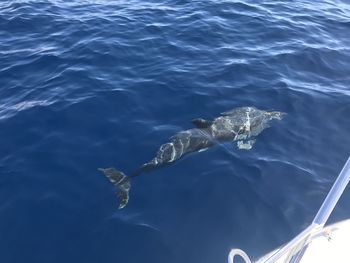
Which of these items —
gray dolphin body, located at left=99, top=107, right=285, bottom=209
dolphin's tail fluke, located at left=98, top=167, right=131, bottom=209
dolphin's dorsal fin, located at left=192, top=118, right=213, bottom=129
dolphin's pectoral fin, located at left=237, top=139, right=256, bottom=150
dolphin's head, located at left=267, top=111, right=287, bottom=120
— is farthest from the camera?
dolphin's head, located at left=267, top=111, right=287, bottom=120

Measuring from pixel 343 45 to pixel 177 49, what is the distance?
25.4ft

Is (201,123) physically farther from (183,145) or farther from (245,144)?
(245,144)

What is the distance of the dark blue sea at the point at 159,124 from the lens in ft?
31.3

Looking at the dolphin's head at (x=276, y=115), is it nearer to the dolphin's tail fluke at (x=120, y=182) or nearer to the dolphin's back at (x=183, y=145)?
the dolphin's back at (x=183, y=145)

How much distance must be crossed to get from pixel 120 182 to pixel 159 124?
3.03 meters

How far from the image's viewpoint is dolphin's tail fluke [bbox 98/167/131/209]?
34.2 feet

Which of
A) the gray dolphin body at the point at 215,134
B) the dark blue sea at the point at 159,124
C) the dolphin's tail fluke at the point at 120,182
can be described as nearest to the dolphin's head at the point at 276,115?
the gray dolphin body at the point at 215,134

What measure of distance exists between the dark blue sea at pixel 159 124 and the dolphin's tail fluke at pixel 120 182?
21 centimetres

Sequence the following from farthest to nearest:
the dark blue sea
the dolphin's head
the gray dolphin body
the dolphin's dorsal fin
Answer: the dolphin's head → the dolphin's dorsal fin → the gray dolphin body → the dark blue sea

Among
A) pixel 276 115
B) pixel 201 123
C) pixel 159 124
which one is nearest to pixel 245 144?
pixel 201 123

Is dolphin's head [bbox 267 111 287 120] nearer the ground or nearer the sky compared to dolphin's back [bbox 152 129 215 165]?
nearer the sky

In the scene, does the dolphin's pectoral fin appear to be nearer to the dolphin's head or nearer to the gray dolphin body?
the gray dolphin body

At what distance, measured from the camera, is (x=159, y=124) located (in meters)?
13.1

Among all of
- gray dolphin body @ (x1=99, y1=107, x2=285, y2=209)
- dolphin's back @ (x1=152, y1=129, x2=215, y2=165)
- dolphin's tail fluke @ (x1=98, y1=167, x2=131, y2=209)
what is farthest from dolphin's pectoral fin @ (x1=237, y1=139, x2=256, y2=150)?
dolphin's tail fluke @ (x1=98, y1=167, x2=131, y2=209)
